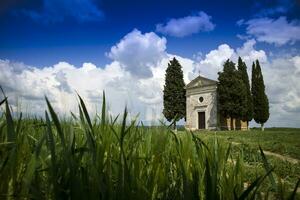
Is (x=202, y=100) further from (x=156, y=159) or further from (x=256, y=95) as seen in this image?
(x=156, y=159)

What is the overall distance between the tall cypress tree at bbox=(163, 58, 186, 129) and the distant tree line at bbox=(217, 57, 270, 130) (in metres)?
4.00

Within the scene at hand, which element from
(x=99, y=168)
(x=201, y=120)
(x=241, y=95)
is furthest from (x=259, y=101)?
(x=99, y=168)

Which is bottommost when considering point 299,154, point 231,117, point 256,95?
point 299,154

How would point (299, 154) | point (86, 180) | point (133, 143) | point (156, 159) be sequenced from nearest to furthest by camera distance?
point (86, 180), point (156, 159), point (133, 143), point (299, 154)

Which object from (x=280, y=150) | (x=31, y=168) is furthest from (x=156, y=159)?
(x=280, y=150)

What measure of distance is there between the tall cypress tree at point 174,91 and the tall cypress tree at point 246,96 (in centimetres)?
619

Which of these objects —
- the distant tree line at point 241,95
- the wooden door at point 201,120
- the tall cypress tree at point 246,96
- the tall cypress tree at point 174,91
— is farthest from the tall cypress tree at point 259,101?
the tall cypress tree at point 174,91

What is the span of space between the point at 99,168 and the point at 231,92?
33.7 m

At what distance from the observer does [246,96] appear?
3466 cm

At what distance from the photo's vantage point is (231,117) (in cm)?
3550

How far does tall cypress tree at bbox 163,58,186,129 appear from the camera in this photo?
36.9 metres

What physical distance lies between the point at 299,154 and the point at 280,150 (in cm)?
122

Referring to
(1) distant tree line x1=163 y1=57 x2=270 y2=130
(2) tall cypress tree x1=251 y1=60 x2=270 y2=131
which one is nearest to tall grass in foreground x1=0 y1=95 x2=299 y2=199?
(1) distant tree line x1=163 y1=57 x2=270 y2=130

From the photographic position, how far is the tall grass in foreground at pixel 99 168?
141cm
